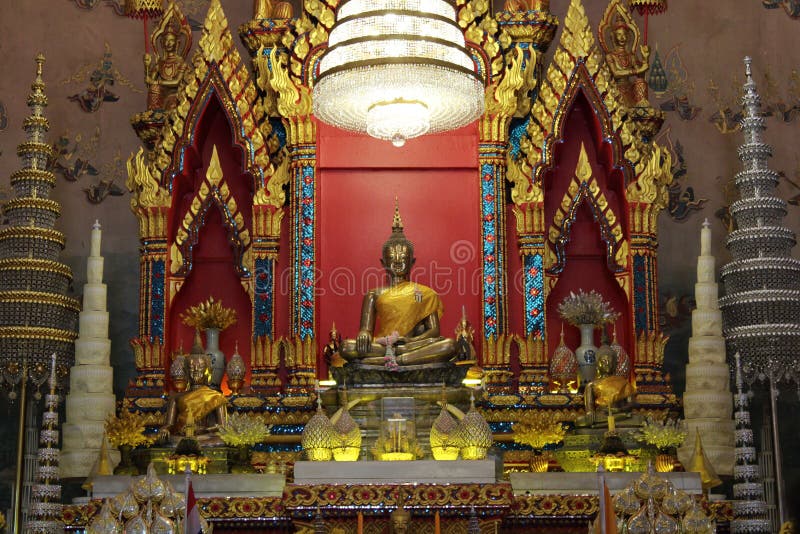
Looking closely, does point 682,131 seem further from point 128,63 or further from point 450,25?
point 128,63

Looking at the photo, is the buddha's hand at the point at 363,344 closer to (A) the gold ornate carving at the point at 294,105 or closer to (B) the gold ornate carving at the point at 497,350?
(B) the gold ornate carving at the point at 497,350

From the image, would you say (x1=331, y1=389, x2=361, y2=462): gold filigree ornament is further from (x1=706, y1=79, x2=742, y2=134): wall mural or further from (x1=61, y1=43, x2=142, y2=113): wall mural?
(x1=706, y1=79, x2=742, y2=134): wall mural

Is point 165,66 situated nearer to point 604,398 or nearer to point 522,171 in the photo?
point 522,171

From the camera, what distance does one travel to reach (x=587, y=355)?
9.85 meters

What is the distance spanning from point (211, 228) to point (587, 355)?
295 centimetres

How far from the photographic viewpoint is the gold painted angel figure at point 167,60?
10.6 m

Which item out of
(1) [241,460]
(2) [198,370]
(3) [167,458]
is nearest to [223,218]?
(2) [198,370]

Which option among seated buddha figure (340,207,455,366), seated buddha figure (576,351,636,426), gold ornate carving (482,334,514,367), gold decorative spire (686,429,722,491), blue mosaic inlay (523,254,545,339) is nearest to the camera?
gold decorative spire (686,429,722,491)

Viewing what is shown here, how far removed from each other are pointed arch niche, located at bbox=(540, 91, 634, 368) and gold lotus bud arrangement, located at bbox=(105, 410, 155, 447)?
3073mm

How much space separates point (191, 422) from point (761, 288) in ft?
12.6

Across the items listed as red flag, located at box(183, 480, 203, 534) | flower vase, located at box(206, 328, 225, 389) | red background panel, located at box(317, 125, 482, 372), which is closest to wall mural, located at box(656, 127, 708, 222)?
red background panel, located at box(317, 125, 482, 372)

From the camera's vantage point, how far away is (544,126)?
10.4 m

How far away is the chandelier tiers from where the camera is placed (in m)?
9.35

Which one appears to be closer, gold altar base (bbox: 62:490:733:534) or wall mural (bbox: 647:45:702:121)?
gold altar base (bbox: 62:490:733:534)
